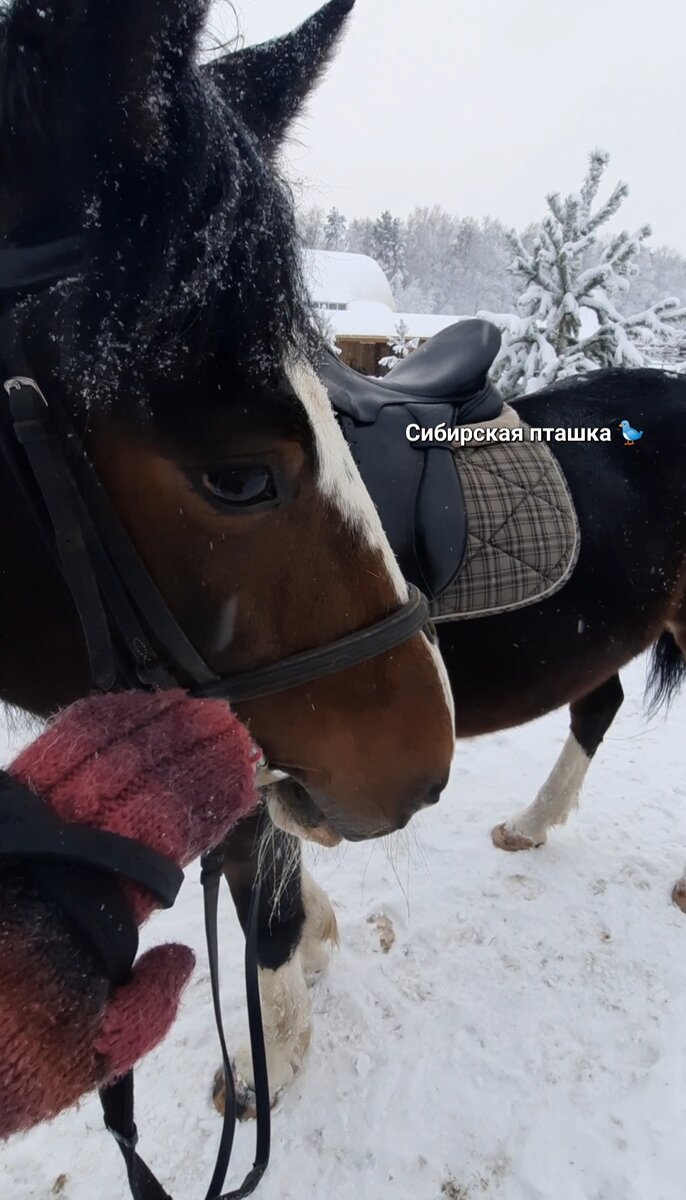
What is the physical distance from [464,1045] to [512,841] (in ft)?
3.07

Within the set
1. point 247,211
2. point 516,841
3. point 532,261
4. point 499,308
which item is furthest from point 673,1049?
point 499,308

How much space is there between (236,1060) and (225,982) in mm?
268

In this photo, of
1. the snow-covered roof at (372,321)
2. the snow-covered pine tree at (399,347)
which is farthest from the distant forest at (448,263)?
the snow-covered pine tree at (399,347)

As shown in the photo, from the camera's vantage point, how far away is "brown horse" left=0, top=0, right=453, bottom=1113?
0.71 metres

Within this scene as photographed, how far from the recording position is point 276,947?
5.98 feet

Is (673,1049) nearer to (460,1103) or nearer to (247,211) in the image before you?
(460,1103)

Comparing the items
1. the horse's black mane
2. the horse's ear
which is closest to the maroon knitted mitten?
the horse's black mane

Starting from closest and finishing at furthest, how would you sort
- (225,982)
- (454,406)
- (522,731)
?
(454,406)
(225,982)
(522,731)

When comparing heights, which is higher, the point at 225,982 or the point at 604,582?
the point at 604,582

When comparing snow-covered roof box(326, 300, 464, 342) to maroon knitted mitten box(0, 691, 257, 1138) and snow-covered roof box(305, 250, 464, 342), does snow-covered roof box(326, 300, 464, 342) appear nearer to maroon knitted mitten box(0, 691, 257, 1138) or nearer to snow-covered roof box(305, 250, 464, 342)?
snow-covered roof box(305, 250, 464, 342)

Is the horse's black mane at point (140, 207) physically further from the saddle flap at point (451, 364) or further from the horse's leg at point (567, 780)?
the horse's leg at point (567, 780)

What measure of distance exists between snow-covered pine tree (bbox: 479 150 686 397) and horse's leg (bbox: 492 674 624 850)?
3.63 metres

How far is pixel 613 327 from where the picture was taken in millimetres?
5516

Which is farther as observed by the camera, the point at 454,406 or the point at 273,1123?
the point at 454,406
